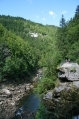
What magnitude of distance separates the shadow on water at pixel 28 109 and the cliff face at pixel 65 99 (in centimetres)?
1432

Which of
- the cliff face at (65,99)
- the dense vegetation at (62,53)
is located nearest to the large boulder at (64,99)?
the cliff face at (65,99)

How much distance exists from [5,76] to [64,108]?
44.7 m

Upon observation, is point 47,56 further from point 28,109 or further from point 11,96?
point 11,96

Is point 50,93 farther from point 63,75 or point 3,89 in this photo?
point 3,89

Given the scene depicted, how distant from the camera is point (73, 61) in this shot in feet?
122

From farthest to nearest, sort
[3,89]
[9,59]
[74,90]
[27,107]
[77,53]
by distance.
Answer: [9,59], [3,89], [27,107], [77,53], [74,90]

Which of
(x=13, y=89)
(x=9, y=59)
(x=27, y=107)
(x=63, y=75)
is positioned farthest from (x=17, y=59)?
(x=63, y=75)

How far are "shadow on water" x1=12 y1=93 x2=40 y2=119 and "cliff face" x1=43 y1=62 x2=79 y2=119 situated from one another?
14318 millimetres

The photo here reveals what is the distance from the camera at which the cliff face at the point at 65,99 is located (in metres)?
25.4

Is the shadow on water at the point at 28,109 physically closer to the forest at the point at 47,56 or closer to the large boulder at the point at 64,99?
the forest at the point at 47,56

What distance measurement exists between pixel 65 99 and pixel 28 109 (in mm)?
21117

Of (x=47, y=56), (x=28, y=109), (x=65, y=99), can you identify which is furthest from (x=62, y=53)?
(x=65, y=99)

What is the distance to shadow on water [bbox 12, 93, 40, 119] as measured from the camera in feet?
135

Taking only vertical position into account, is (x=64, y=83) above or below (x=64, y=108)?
above
